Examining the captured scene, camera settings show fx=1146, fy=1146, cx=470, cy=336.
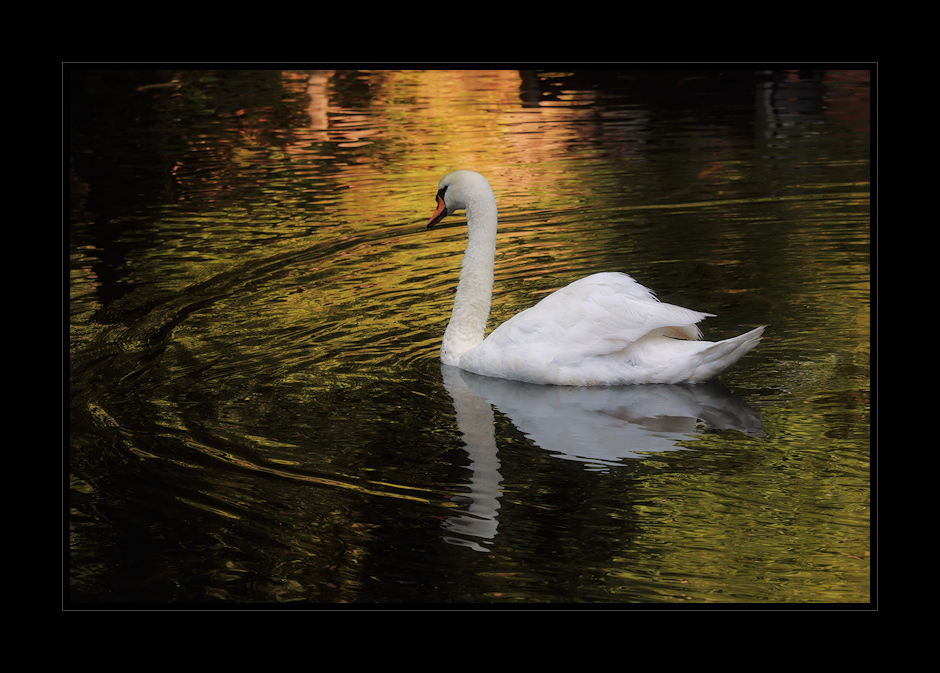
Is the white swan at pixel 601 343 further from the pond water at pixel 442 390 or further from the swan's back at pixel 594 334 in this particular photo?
the pond water at pixel 442 390

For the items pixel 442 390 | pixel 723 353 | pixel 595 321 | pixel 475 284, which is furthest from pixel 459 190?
pixel 723 353

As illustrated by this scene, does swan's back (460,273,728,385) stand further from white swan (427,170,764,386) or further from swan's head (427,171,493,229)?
swan's head (427,171,493,229)

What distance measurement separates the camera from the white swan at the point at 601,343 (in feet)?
23.2

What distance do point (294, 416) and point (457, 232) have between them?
17.1 ft

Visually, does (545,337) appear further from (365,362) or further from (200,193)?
(200,193)

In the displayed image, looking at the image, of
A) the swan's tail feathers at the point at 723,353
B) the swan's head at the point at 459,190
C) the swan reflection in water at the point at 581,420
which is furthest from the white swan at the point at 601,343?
the swan's head at the point at 459,190

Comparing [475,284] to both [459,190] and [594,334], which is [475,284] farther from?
[594,334]

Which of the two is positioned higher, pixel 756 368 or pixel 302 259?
pixel 302 259

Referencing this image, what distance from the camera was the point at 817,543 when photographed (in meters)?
5.26

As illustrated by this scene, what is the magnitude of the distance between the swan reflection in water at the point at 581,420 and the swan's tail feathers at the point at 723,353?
163mm

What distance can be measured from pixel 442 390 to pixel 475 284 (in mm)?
1015

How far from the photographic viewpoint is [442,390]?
7.58 m

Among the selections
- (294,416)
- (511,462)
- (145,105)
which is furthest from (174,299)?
(145,105)

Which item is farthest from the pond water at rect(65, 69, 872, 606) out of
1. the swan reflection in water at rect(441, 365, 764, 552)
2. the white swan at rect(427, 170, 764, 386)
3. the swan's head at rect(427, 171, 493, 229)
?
the swan's head at rect(427, 171, 493, 229)
